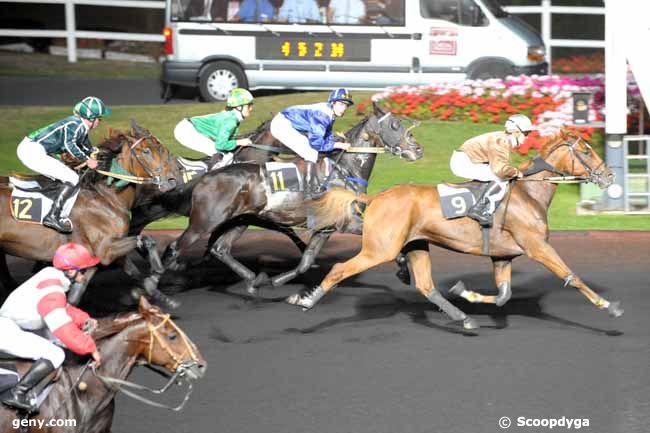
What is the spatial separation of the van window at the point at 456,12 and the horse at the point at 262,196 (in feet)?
29.1

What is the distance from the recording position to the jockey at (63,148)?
1006 centimetres

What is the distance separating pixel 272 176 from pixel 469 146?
7.20 ft

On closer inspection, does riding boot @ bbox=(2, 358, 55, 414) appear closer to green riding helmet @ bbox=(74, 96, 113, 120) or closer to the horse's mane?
the horse's mane

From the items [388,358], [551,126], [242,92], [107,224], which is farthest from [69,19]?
[388,358]

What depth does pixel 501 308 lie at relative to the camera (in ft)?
35.1

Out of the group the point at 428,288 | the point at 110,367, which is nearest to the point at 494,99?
A: the point at 428,288

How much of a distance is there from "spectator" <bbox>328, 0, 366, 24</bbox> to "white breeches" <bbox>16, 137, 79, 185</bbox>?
10.9m

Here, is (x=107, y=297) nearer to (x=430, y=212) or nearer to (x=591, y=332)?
(x=430, y=212)

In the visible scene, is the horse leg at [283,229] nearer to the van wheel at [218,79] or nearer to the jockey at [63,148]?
the jockey at [63,148]

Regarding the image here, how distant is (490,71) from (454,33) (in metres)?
0.93

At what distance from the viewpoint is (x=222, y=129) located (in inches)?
463

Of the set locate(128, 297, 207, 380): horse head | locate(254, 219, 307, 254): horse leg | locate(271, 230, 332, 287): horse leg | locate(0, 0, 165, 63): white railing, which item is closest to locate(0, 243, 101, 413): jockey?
locate(128, 297, 207, 380): horse head

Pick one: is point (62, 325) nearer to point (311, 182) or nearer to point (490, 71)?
point (311, 182)

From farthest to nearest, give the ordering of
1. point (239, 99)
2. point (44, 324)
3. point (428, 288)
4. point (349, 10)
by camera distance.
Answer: point (349, 10) < point (239, 99) < point (428, 288) < point (44, 324)
